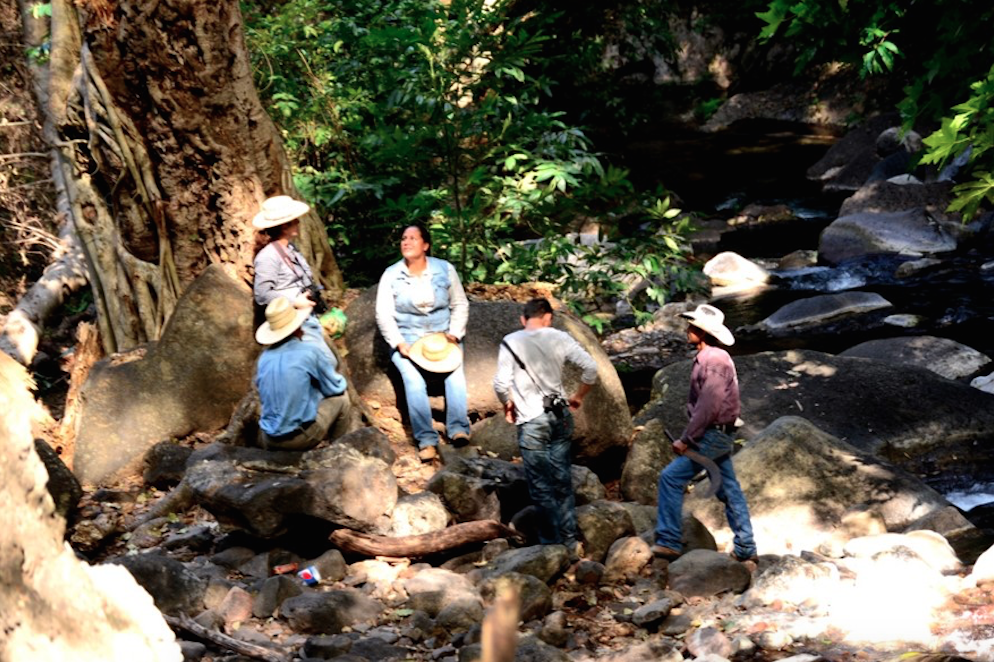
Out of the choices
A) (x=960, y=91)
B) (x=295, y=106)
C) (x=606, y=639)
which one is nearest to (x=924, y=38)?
(x=960, y=91)

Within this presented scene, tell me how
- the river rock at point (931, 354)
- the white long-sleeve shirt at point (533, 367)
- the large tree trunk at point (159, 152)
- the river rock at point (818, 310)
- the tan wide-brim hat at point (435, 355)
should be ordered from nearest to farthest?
the white long-sleeve shirt at point (533, 367)
the tan wide-brim hat at point (435, 355)
the large tree trunk at point (159, 152)
the river rock at point (931, 354)
the river rock at point (818, 310)

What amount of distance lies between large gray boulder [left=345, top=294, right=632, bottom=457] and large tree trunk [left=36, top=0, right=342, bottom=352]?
3.79 ft

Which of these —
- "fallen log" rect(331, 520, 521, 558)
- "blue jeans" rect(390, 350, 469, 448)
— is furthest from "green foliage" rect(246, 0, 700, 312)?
"fallen log" rect(331, 520, 521, 558)

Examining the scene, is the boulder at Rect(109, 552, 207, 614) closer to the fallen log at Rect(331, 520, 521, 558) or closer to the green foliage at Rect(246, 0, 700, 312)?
the fallen log at Rect(331, 520, 521, 558)

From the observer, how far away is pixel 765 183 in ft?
84.3

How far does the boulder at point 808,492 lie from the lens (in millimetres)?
8594

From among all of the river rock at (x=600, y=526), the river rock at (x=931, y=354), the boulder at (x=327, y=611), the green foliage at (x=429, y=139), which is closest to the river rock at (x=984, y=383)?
the river rock at (x=931, y=354)

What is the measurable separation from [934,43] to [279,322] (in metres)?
5.31

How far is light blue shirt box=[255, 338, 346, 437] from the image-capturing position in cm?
731

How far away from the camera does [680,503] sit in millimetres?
7324

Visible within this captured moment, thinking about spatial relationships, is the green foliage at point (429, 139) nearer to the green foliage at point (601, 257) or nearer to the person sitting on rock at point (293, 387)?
the green foliage at point (601, 257)

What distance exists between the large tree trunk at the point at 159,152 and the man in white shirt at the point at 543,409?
3.04 m

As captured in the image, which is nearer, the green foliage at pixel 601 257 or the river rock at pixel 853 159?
the green foliage at pixel 601 257

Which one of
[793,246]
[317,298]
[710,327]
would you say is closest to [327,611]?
[710,327]
